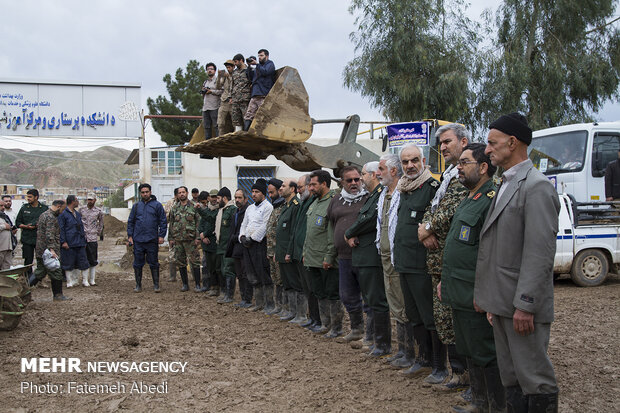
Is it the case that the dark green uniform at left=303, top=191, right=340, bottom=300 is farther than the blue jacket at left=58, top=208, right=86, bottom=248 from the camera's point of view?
No

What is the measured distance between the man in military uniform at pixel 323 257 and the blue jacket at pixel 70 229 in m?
5.50

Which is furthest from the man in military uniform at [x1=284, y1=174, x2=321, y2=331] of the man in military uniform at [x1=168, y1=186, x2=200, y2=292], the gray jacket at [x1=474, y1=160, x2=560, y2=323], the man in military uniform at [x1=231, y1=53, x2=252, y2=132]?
the gray jacket at [x1=474, y1=160, x2=560, y2=323]

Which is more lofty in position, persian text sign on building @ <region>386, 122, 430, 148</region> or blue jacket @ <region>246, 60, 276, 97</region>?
persian text sign on building @ <region>386, 122, 430, 148</region>

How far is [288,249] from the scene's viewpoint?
7.39 meters

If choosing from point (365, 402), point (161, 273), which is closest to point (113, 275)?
point (161, 273)

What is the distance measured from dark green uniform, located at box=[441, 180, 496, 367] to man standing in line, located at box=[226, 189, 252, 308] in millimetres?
5470

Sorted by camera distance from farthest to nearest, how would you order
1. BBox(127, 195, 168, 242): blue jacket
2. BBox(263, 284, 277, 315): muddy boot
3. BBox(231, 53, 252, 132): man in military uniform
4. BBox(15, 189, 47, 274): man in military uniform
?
BBox(15, 189, 47, 274): man in military uniform < BBox(127, 195, 168, 242): blue jacket < BBox(263, 284, 277, 315): muddy boot < BBox(231, 53, 252, 132): man in military uniform

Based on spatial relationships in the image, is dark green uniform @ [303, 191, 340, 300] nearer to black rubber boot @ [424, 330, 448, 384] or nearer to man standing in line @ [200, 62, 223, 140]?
black rubber boot @ [424, 330, 448, 384]

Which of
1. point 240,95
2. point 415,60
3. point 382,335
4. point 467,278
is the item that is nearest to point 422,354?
point 382,335

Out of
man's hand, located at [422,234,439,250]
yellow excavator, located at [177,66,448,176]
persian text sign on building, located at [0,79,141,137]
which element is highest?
persian text sign on building, located at [0,79,141,137]

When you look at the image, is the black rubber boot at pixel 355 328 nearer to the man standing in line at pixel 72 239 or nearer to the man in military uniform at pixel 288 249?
the man in military uniform at pixel 288 249

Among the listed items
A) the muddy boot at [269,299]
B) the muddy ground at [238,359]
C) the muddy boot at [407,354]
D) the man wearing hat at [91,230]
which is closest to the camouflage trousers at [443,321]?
the muddy ground at [238,359]

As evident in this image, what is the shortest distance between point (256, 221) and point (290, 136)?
91.1 inches

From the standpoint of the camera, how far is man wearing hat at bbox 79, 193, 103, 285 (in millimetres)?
11625
